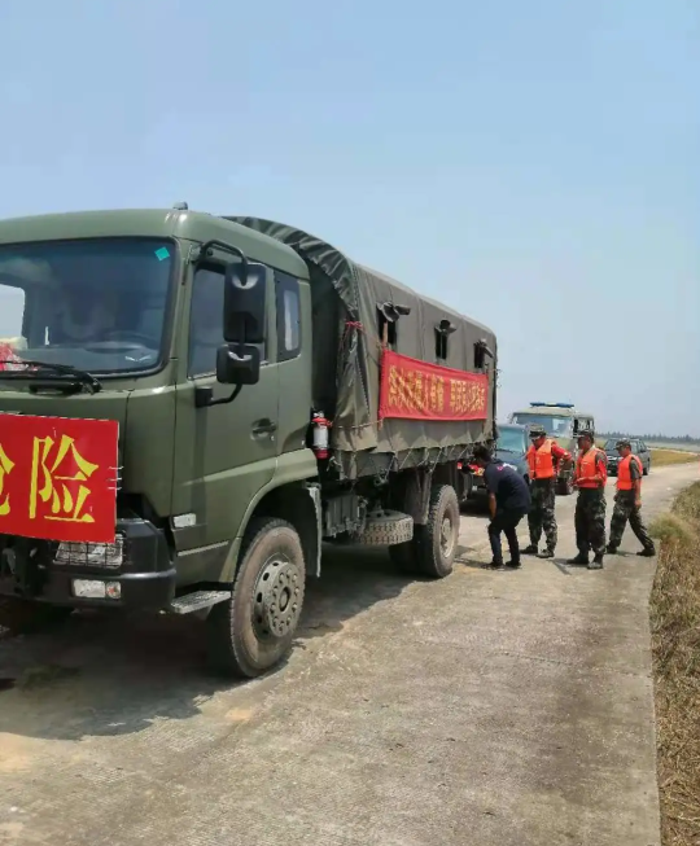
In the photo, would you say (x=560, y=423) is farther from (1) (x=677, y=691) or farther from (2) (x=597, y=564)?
(1) (x=677, y=691)

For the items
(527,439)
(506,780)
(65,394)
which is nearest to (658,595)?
(506,780)

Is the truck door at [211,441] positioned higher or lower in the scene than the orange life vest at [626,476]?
higher

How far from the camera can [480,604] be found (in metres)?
7.26

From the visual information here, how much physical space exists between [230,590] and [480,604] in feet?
10.6

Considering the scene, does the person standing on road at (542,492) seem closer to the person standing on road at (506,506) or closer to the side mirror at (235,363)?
the person standing on road at (506,506)

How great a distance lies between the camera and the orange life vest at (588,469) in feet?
31.1

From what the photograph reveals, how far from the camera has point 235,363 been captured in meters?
4.19

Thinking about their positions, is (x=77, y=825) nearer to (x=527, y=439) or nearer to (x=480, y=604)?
(x=480, y=604)

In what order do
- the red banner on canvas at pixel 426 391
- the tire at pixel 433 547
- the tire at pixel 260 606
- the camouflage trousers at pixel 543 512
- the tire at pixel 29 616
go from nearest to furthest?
1. the tire at pixel 260 606
2. the tire at pixel 29 616
3. the red banner on canvas at pixel 426 391
4. the tire at pixel 433 547
5. the camouflage trousers at pixel 543 512

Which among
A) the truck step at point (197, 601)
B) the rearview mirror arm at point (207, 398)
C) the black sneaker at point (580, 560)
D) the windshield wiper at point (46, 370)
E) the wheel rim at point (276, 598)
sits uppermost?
the windshield wiper at point (46, 370)

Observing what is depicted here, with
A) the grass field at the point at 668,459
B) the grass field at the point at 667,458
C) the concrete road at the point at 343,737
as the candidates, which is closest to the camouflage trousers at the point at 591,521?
the concrete road at the point at 343,737

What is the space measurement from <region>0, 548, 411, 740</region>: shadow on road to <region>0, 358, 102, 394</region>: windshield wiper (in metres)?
1.76

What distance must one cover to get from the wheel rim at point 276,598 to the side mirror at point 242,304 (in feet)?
5.12

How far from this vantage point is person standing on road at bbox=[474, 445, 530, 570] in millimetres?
9219
